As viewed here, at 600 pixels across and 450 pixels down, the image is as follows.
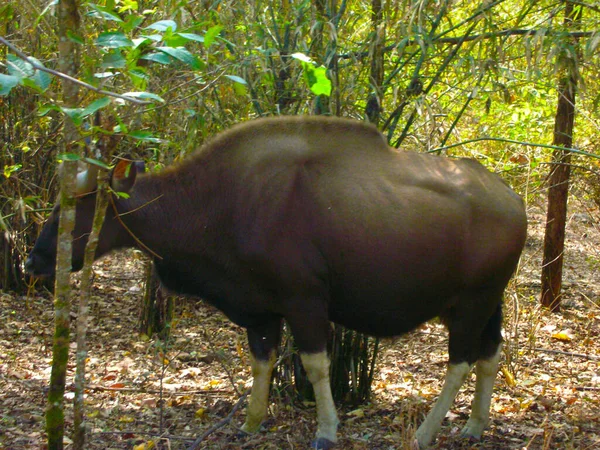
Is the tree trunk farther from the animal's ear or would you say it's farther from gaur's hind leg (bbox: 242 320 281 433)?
the animal's ear

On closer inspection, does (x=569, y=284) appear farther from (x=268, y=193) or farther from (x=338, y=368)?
(x=268, y=193)

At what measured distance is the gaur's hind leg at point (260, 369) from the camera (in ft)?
17.7

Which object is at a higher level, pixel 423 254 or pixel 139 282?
pixel 423 254

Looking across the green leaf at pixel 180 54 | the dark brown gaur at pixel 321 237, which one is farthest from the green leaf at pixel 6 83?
the dark brown gaur at pixel 321 237

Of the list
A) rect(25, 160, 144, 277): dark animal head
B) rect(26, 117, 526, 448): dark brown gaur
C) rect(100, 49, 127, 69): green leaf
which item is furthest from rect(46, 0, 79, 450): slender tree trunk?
rect(25, 160, 144, 277): dark animal head

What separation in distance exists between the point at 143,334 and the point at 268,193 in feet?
12.0

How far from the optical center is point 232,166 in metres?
5.21

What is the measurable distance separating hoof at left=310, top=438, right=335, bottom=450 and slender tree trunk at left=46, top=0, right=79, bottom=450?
1915 mm

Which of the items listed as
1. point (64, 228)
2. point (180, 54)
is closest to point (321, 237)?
point (64, 228)

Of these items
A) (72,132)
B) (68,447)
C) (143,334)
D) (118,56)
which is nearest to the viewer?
(118,56)

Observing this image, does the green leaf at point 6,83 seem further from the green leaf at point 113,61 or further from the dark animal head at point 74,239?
the dark animal head at point 74,239

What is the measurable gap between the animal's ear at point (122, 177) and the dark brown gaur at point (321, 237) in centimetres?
1

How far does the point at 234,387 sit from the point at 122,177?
1.68 metres

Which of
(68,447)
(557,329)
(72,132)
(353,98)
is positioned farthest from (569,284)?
(72,132)
